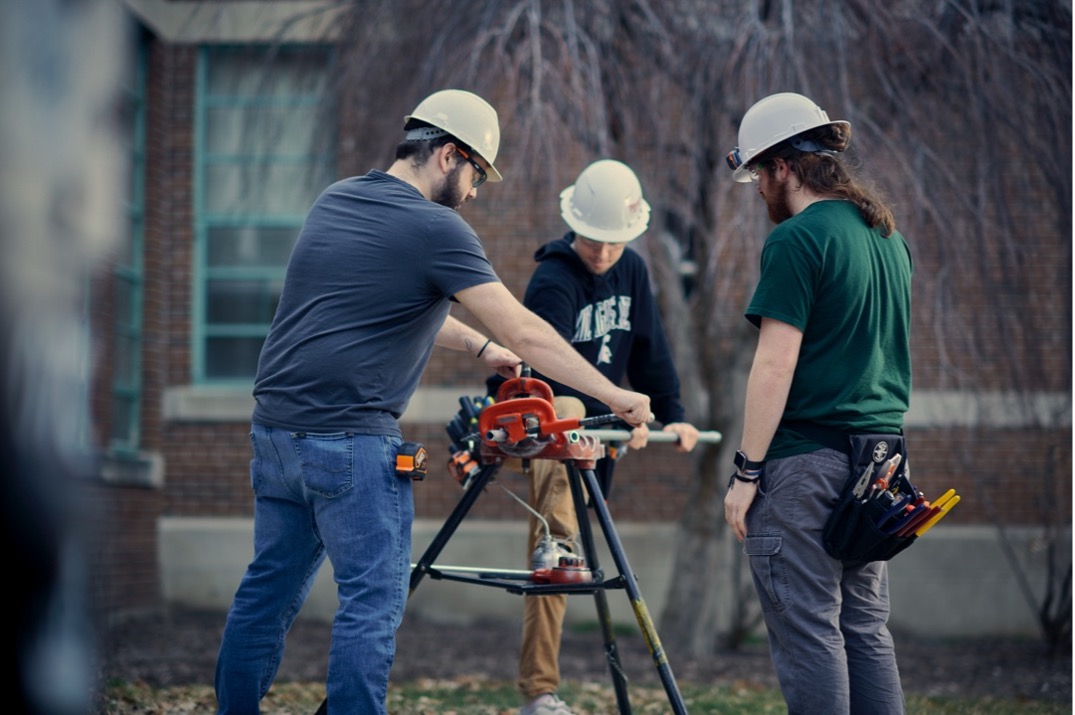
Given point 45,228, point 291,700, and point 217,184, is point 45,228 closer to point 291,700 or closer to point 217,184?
point 291,700

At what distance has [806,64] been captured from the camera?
6160 millimetres

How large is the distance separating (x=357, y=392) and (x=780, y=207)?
4.44ft

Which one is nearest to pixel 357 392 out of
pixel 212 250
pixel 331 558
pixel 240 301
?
pixel 331 558

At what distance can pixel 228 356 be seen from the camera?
32.9ft

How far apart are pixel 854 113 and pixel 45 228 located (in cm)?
582

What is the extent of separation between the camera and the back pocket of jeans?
324 cm

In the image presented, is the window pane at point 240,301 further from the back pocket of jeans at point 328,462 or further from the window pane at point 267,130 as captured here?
the back pocket of jeans at point 328,462

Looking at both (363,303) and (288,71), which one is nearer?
(363,303)

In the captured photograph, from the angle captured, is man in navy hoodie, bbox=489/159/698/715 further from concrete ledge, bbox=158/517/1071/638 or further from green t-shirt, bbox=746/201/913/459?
concrete ledge, bbox=158/517/1071/638

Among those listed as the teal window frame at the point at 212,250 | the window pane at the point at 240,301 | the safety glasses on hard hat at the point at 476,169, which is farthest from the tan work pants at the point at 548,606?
the window pane at the point at 240,301

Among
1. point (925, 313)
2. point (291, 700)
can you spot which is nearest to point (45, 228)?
point (291, 700)

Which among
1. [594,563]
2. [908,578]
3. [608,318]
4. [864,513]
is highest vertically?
[608,318]

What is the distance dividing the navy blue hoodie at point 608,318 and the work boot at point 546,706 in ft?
3.70

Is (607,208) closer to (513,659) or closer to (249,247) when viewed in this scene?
(513,659)
